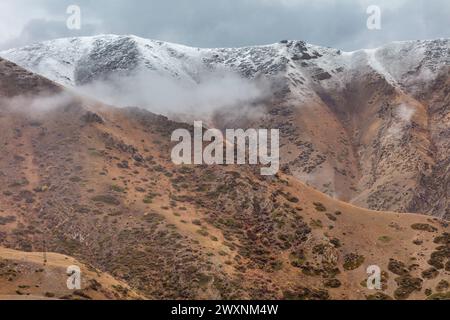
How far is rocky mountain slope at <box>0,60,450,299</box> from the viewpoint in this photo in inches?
3688

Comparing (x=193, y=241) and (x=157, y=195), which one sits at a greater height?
(x=157, y=195)

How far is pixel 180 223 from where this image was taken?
106m

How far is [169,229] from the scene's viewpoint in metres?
103

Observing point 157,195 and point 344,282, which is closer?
point 344,282

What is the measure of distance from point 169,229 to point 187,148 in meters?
41.5

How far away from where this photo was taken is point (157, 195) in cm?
11706

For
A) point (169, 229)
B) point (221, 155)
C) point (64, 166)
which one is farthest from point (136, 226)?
point (221, 155)

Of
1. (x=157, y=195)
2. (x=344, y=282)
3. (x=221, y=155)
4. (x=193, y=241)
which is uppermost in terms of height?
(x=221, y=155)

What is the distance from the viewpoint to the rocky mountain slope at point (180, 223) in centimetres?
9369
